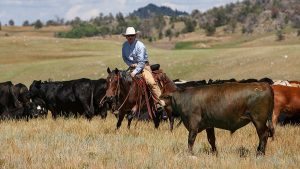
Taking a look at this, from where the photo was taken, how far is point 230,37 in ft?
565

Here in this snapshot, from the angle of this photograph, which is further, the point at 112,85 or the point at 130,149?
the point at 112,85

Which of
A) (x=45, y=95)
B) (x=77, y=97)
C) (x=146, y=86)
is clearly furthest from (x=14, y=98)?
(x=146, y=86)

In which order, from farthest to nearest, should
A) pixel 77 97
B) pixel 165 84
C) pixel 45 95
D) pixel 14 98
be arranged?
pixel 45 95
pixel 14 98
pixel 77 97
pixel 165 84

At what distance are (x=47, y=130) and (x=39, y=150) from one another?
3.74 metres

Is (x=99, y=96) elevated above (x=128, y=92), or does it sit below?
below

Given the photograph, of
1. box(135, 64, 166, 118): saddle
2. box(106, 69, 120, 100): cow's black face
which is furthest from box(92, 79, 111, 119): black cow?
box(106, 69, 120, 100): cow's black face

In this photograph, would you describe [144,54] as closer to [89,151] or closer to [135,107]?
[135,107]

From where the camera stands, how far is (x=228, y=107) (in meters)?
9.66

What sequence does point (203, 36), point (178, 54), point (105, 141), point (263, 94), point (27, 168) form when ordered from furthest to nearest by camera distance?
point (203, 36) → point (178, 54) → point (105, 141) → point (263, 94) → point (27, 168)

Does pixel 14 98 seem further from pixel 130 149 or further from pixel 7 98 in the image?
pixel 130 149

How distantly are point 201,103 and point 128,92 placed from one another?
418 centimetres

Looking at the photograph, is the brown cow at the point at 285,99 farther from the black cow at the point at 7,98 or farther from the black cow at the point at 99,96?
the black cow at the point at 7,98

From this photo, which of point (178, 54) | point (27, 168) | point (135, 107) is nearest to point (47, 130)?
point (135, 107)

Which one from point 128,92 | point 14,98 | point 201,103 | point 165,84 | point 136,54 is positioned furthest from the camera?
point 14,98
